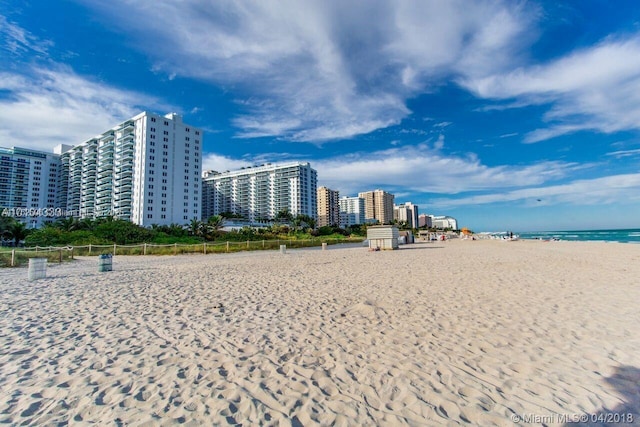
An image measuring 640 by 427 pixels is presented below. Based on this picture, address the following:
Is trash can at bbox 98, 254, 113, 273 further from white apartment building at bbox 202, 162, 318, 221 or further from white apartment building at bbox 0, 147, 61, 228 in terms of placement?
white apartment building at bbox 202, 162, 318, 221

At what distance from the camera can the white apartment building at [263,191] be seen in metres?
108

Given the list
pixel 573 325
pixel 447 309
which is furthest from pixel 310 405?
pixel 573 325

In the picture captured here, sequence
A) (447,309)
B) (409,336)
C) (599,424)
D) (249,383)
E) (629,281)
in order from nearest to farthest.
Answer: (599,424)
(249,383)
(409,336)
(447,309)
(629,281)

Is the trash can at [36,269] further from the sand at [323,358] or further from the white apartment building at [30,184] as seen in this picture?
the white apartment building at [30,184]

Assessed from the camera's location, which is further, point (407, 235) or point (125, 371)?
point (407, 235)

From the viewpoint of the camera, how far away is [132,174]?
2736 inches

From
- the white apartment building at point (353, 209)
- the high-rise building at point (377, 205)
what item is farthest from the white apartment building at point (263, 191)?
the high-rise building at point (377, 205)

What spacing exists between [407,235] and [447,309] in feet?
117

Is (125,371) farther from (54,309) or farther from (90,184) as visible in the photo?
(90,184)

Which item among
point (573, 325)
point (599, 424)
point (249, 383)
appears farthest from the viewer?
point (573, 325)

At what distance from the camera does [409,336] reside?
492cm

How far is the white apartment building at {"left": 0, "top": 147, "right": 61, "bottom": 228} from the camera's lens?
77.7 meters

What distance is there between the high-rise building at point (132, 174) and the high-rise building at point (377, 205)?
10249cm

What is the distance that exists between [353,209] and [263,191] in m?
61.1
